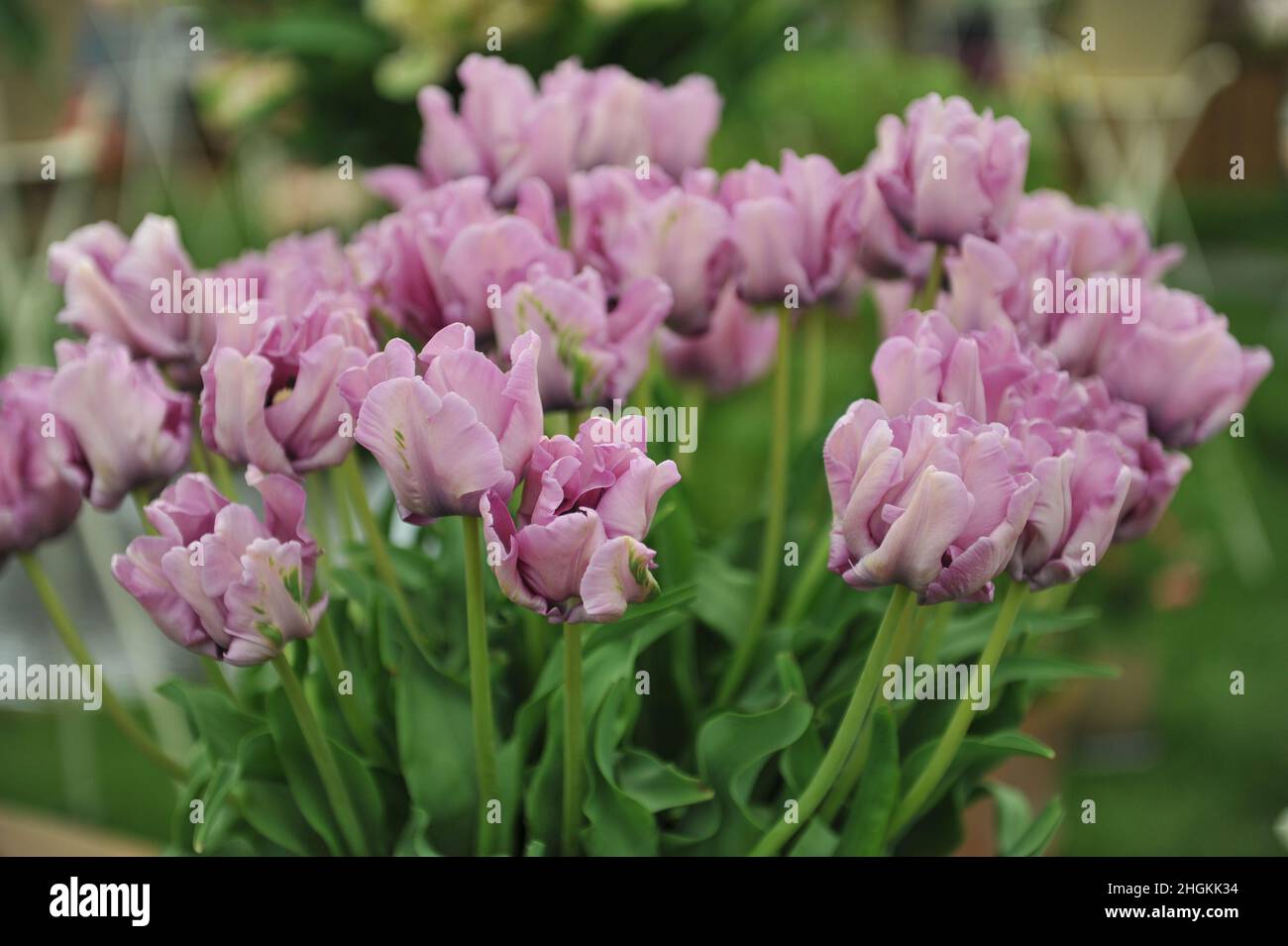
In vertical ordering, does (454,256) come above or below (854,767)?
above

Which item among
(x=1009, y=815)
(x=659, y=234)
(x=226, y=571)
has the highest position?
(x=659, y=234)

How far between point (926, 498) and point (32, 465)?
0.92 feet

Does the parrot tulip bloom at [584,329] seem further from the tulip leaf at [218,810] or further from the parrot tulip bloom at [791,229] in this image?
the tulip leaf at [218,810]

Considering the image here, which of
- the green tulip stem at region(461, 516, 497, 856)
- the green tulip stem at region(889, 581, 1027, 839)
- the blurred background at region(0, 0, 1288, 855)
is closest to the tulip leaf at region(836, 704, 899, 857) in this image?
the green tulip stem at region(889, 581, 1027, 839)

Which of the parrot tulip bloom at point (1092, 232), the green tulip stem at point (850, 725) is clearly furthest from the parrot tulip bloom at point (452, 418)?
the parrot tulip bloom at point (1092, 232)

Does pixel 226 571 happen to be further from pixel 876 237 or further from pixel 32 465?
pixel 876 237

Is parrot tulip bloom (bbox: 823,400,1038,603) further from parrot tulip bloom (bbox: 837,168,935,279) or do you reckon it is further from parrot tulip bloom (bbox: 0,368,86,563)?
parrot tulip bloom (bbox: 0,368,86,563)

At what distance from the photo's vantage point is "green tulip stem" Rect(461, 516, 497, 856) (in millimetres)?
351

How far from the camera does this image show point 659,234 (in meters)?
0.42

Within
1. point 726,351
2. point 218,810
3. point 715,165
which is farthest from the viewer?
point 715,165

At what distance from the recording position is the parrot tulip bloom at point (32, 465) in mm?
412

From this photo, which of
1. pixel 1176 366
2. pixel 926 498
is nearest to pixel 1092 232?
pixel 1176 366

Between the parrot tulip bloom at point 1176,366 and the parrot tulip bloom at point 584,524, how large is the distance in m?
0.18
